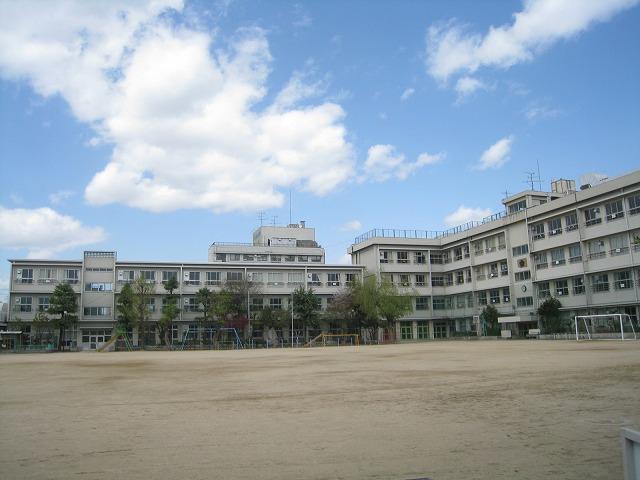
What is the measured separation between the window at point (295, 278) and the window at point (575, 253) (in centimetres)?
3473

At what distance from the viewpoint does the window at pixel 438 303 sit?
7769cm

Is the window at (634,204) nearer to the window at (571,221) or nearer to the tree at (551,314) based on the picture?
the window at (571,221)

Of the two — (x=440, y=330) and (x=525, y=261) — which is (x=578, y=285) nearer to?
(x=525, y=261)

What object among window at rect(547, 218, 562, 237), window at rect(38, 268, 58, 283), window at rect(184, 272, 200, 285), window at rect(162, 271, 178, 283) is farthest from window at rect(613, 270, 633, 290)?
window at rect(38, 268, 58, 283)

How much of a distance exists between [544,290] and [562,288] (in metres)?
2.70

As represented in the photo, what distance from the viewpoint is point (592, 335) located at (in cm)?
4803

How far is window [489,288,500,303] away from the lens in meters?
66.8

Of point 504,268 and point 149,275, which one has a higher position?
point 149,275

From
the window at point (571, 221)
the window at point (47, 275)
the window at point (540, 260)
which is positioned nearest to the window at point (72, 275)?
the window at point (47, 275)

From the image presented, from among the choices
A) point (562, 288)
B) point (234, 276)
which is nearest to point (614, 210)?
point (562, 288)

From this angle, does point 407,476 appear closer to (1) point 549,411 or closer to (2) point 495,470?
(2) point 495,470

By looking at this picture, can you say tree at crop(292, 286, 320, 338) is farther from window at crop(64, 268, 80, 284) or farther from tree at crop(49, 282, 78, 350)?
window at crop(64, 268, 80, 284)

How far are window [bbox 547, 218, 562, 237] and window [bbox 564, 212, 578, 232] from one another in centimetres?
87

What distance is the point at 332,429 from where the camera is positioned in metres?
8.57
